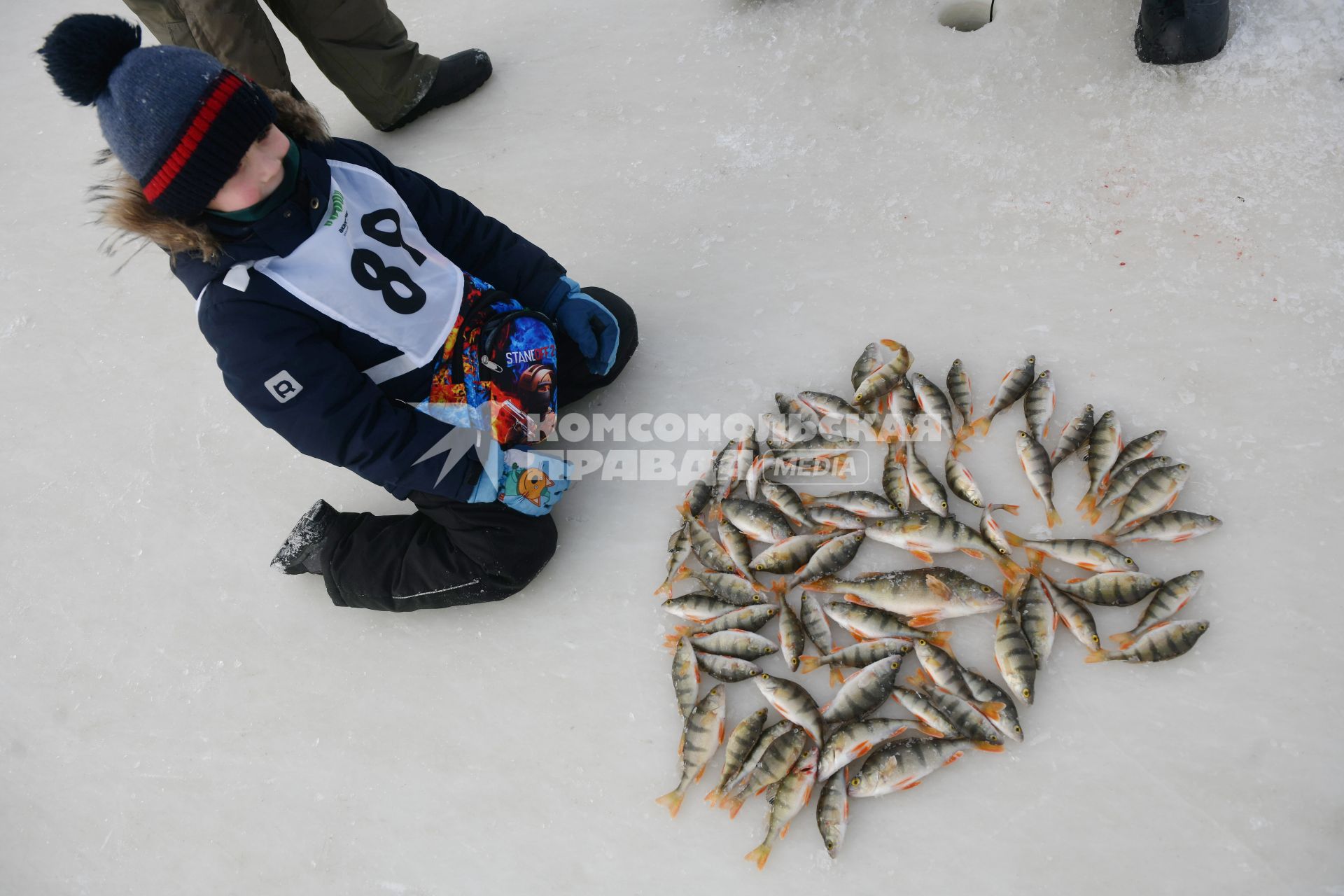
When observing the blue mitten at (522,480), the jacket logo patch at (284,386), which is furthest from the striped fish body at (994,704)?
the jacket logo patch at (284,386)

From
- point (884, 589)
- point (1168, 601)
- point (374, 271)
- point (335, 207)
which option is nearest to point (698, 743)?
point (884, 589)

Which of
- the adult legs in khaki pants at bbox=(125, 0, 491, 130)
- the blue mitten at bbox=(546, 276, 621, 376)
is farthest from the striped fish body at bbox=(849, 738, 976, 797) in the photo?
the adult legs in khaki pants at bbox=(125, 0, 491, 130)

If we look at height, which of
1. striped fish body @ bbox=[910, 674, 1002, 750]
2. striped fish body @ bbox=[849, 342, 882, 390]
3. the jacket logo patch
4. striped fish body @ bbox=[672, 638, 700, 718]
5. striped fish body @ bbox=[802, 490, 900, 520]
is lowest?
striped fish body @ bbox=[672, 638, 700, 718]

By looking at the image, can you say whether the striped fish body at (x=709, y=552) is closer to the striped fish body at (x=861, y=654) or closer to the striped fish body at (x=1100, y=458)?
the striped fish body at (x=861, y=654)

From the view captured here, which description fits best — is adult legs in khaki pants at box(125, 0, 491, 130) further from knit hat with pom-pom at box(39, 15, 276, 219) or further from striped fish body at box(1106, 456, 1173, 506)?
striped fish body at box(1106, 456, 1173, 506)

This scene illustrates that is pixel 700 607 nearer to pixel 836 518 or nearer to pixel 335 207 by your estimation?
pixel 836 518

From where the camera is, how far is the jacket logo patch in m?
1.86

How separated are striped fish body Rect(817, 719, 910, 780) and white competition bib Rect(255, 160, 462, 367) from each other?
1340 millimetres

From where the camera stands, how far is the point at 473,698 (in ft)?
7.15

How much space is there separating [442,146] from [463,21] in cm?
84

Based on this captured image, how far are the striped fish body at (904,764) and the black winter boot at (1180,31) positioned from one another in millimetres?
2273

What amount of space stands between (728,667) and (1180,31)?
7.84 ft

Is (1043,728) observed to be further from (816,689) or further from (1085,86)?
(1085,86)

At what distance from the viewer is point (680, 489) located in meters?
2.39
